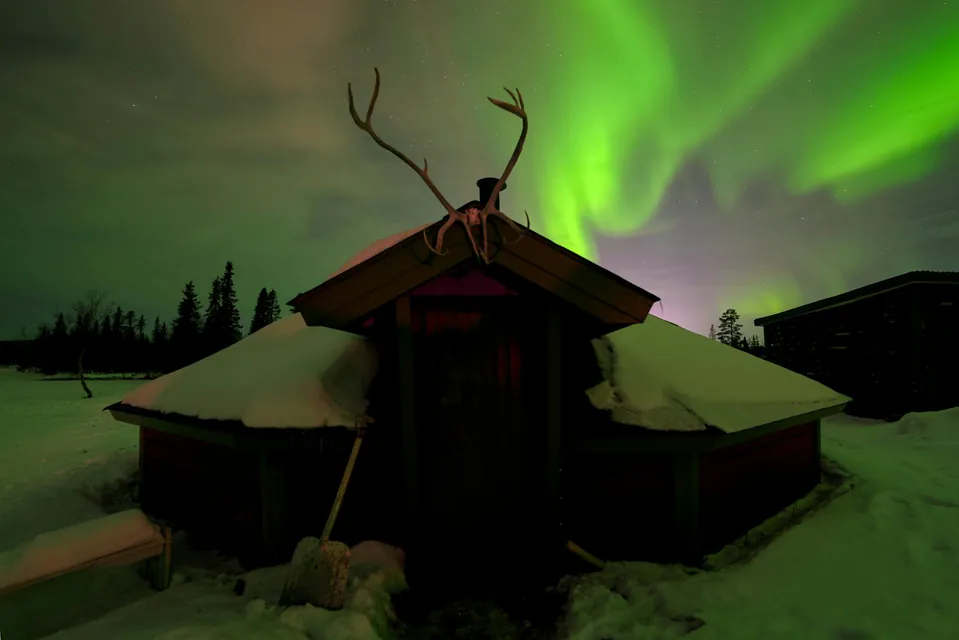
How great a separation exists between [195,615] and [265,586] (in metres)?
0.66

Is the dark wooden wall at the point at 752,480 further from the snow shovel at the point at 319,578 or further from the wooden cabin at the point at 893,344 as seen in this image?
the wooden cabin at the point at 893,344

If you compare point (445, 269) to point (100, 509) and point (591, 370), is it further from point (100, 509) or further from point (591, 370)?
point (100, 509)

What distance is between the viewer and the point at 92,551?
3.59 m

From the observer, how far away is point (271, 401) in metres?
4.77

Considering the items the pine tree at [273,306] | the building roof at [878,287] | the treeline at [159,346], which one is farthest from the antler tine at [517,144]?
the pine tree at [273,306]

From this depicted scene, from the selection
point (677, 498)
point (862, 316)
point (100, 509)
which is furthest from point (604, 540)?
point (862, 316)

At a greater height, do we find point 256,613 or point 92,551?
point 92,551

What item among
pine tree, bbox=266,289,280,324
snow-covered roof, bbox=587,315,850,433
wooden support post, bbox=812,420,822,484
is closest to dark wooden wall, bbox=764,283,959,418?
snow-covered roof, bbox=587,315,850,433

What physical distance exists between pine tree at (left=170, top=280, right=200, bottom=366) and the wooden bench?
41.1 metres

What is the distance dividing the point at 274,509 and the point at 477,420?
84.9 inches

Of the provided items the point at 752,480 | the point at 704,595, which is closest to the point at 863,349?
the point at 752,480

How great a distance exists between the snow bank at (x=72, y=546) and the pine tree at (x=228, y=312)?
142 ft

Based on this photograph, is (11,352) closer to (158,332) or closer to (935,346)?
(158,332)

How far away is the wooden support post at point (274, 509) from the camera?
4.56 m
